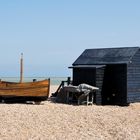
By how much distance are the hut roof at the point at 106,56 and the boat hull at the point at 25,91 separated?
4.83 m

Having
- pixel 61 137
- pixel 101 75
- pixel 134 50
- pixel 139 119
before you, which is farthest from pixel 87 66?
pixel 61 137

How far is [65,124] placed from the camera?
18.8 meters

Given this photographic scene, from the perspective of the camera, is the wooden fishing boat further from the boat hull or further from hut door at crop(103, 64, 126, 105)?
hut door at crop(103, 64, 126, 105)

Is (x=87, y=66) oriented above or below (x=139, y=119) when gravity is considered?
above

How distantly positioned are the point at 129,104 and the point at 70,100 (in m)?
3.20

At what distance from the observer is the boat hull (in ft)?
80.7

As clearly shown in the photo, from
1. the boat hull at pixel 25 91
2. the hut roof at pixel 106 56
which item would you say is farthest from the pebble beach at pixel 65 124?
the hut roof at pixel 106 56

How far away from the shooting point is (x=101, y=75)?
27.2m

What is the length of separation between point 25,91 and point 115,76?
552 cm

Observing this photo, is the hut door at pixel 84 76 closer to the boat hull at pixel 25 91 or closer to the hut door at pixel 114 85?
the hut door at pixel 114 85

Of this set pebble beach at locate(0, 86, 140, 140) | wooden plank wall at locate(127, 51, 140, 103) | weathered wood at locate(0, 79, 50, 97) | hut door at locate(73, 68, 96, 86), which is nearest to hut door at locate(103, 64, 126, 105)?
wooden plank wall at locate(127, 51, 140, 103)

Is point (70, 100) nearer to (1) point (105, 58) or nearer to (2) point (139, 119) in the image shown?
(1) point (105, 58)

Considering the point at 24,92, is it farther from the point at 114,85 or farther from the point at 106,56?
the point at 106,56

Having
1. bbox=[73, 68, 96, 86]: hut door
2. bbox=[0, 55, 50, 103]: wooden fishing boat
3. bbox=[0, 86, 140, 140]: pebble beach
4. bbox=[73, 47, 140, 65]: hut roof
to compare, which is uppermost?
bbox=[73, 47, 140, 65]: hut roof
